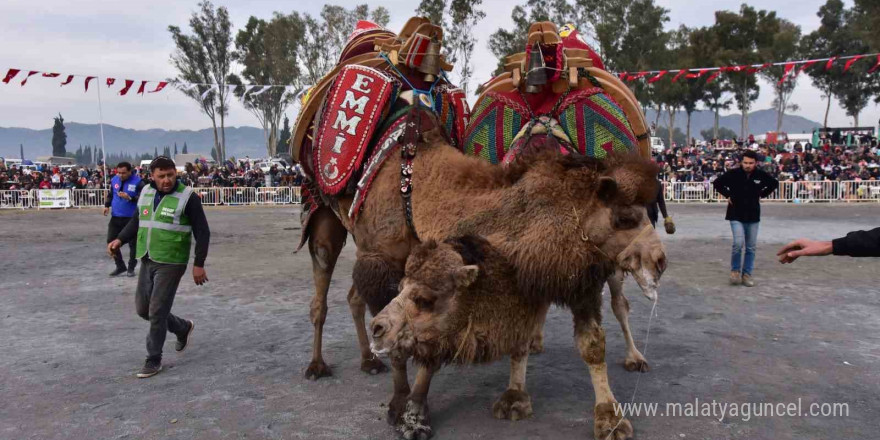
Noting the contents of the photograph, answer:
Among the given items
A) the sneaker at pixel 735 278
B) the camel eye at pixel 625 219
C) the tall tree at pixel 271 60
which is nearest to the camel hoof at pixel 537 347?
the camel eye at pixel 625 219

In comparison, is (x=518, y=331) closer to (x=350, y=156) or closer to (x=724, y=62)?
(x=350, y=156)

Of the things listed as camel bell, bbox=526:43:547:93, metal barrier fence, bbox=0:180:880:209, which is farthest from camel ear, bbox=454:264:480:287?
metal barrier fence, bbox=0:180:880:209

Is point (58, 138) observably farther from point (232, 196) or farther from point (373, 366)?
point (373, 366)

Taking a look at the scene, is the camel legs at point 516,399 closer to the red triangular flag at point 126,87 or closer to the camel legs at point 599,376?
the camel legs at point 599,376

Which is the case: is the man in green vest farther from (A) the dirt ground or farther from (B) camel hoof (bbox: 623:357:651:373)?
(B) camel hoof (bbox: 623:357:651:373)

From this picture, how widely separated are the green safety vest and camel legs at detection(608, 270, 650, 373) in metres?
3.69

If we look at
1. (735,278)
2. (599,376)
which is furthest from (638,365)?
(735,278)

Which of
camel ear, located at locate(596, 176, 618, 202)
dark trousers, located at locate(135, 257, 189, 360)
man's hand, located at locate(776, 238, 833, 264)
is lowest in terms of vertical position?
dark trousers, located at locate(135, 257, 189, 360)

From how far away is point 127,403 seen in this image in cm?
451

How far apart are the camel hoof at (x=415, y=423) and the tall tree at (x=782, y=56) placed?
1563 inches

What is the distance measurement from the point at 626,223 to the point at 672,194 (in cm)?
2521

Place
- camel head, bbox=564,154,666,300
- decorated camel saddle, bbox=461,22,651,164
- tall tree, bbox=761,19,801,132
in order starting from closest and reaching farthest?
1. camel head, bbox=564,154,666,300
2. decorated camel saddle, bbox=461,22,651,164
3. tall tree, bbox=761,19,801,132

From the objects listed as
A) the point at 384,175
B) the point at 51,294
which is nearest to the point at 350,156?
the point at 384,175

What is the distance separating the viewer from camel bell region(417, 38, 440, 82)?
465 centimetres
